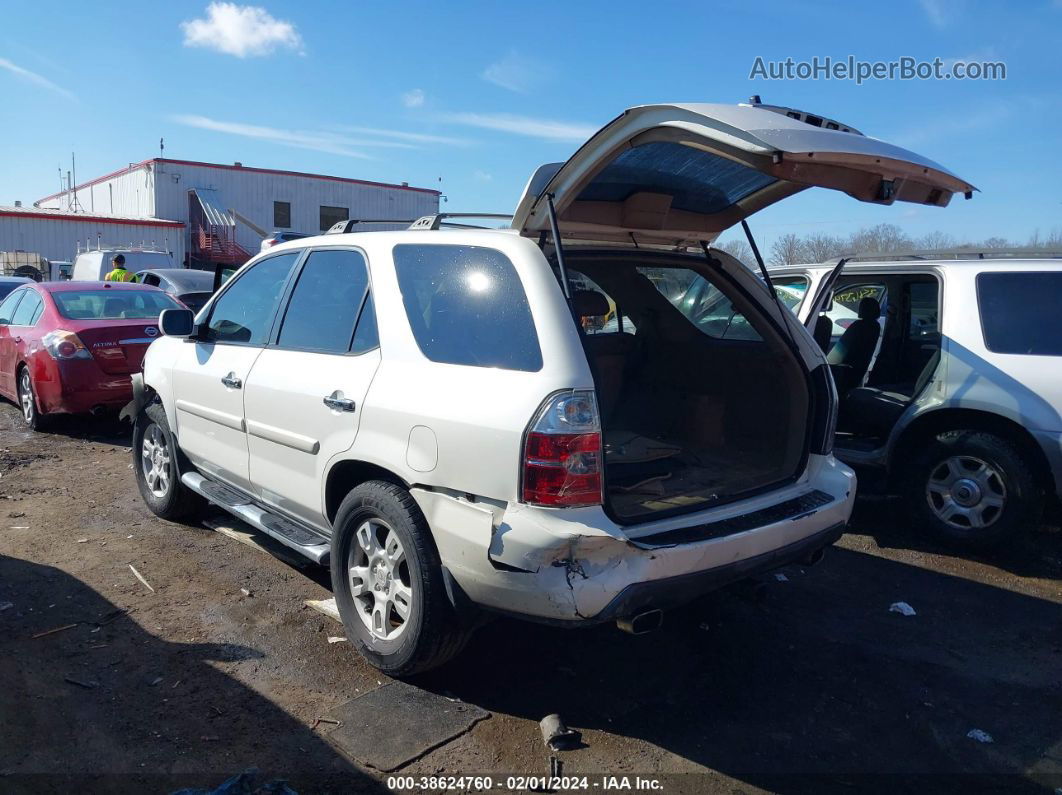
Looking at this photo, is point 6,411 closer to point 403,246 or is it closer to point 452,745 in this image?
point 403,246

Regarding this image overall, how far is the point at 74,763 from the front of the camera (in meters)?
2.86

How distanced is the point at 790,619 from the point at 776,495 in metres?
0.99

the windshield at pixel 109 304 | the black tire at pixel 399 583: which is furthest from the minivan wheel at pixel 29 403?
the black tire at pixel 399 583

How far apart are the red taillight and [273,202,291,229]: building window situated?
36.7 meters

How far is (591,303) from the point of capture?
13.3 feet

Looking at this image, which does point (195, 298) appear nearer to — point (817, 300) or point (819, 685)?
point (817, 300)

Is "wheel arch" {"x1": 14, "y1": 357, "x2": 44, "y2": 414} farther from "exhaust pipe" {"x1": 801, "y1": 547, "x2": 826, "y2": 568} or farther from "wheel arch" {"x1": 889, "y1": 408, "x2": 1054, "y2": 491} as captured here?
"wheel arch" {"x1": 889, "y1": 408, "x2": 1054, "y2": 491}

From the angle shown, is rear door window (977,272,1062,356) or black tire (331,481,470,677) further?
rear door window (977,272,1062,356)

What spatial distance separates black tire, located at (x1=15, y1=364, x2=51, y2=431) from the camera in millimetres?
8164

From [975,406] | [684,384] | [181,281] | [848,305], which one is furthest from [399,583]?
[181,281]

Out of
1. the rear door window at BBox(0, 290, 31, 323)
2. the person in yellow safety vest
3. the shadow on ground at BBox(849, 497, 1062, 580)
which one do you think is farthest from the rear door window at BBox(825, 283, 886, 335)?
the person in yellow safety vest

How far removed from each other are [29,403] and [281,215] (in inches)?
1206

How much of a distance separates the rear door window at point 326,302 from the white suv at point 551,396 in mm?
15

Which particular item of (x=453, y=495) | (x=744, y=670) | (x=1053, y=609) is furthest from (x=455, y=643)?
(x=1053, y=609)
